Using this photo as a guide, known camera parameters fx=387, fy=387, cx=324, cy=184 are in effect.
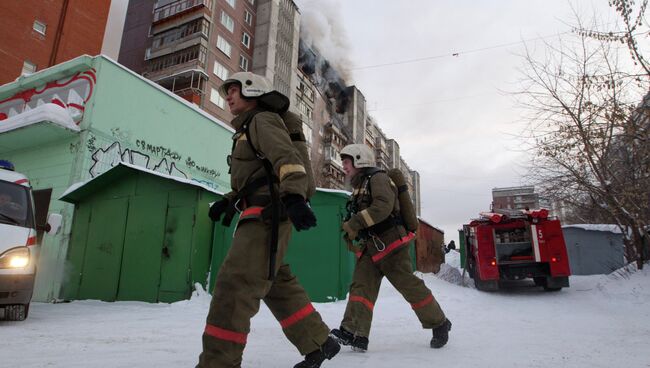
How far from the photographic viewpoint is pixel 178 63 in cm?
3272

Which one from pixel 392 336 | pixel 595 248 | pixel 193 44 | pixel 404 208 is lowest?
pixel 392 336

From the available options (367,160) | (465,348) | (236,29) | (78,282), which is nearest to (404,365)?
(465,348)

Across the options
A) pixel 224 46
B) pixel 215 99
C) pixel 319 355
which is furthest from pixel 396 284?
pixel 224 46

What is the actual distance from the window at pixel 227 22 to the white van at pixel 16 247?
106 ft

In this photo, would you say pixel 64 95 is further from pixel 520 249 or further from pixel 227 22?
pixel 227 22

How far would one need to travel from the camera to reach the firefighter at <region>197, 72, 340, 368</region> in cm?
201

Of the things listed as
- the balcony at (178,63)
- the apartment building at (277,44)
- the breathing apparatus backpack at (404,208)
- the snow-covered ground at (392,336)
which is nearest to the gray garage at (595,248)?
the snow-covered ground at (392,336)

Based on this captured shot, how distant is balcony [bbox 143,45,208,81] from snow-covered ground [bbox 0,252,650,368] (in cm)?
2717

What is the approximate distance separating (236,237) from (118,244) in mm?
7419

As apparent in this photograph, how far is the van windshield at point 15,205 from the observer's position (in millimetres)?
4992

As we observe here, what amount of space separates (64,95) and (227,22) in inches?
1049

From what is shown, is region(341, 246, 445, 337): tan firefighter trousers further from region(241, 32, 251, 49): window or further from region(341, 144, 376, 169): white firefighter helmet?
region(241, 32, 251, 49): window

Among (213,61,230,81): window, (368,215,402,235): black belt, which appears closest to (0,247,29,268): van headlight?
(368,215,402,235): black belt

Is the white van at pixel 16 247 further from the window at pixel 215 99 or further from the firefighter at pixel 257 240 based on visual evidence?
the window at pixel 215 99
